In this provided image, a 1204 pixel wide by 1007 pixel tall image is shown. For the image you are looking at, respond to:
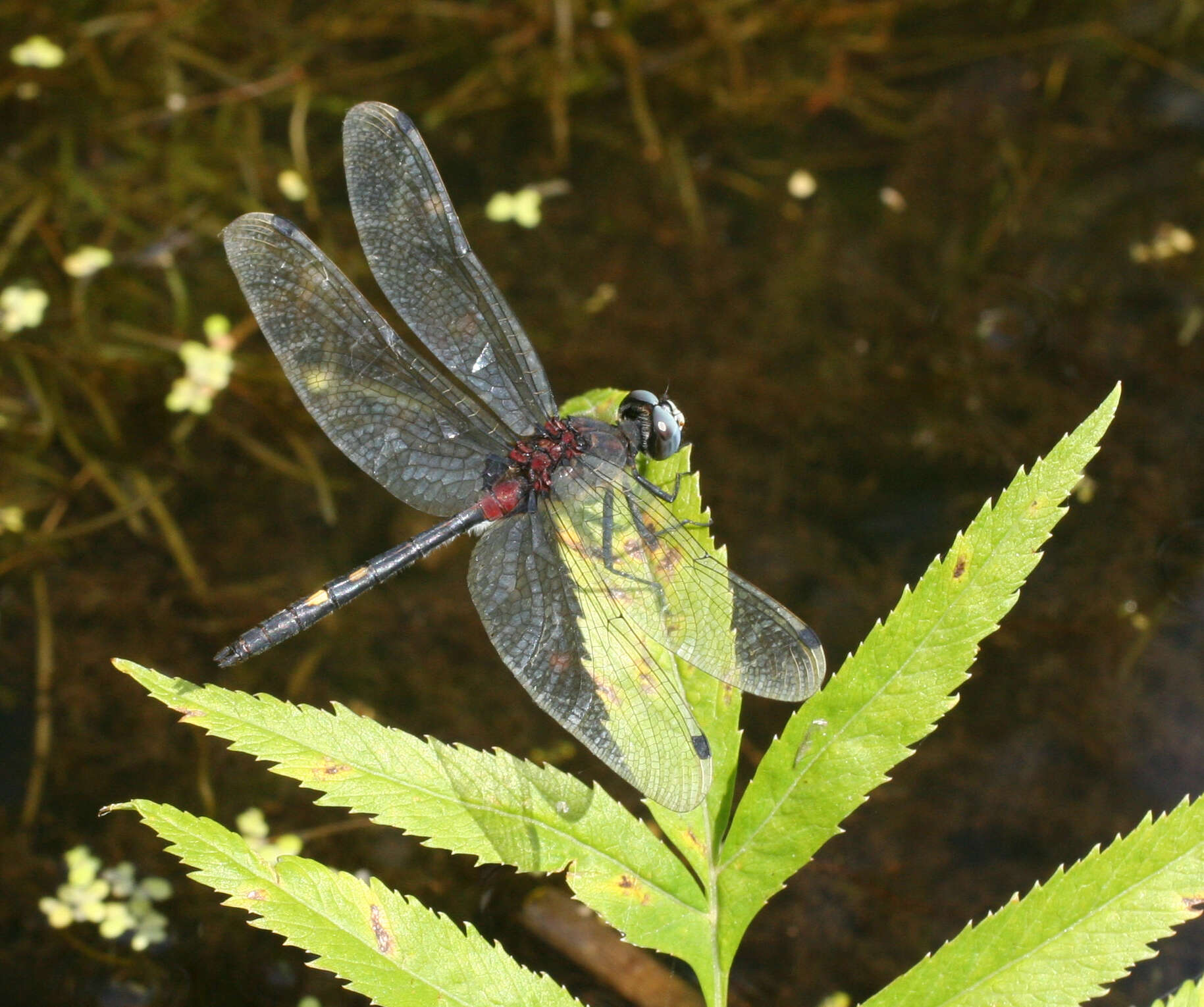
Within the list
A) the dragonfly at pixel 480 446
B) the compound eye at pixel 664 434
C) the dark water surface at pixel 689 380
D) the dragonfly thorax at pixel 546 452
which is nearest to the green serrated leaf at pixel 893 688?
the dragonfly at pixel 480 446

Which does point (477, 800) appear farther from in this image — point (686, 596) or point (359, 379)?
point (359, 379)

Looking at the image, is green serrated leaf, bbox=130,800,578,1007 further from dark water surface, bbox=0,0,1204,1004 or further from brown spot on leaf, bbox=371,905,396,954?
dark water surface, bbox=0,0,1204,1004

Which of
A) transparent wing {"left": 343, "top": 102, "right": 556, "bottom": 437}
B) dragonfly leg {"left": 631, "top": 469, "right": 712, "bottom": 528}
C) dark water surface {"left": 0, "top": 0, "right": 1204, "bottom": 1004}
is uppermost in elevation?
transparent wing {"left": 343, "top": 102, "right": 556, "bottom": 437}

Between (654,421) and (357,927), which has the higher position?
(654,421)

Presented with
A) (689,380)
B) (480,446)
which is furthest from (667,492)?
(689,380)

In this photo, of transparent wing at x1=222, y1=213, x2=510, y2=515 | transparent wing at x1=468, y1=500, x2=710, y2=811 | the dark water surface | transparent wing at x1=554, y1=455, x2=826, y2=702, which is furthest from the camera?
the dark water surface

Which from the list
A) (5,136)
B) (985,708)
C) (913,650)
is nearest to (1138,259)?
(985,708)

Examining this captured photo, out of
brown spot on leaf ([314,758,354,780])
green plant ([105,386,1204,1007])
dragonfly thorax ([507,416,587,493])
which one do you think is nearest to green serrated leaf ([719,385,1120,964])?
green plant ([105,386,1204,1007])
